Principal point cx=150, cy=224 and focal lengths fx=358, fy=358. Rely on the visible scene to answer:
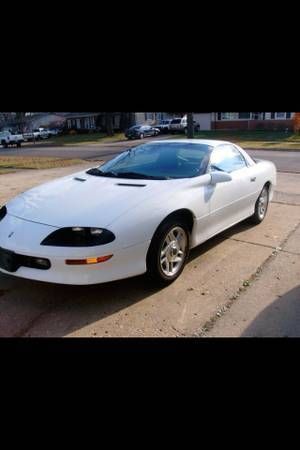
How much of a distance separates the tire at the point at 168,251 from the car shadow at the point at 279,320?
895 mm

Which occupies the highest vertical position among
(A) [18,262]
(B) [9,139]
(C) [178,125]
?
(C) [178,125]

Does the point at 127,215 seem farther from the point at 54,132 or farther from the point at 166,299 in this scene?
the point at 54,132

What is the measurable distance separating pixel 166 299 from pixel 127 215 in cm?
84

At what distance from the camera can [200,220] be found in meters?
3.73

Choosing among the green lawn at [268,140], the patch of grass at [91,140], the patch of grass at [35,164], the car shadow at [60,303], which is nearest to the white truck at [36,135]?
the patch of grass at [91,140]

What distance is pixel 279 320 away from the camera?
289cm

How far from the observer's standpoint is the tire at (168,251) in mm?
3178

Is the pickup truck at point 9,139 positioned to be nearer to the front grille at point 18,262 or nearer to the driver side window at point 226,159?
the driver side window at point 226,159

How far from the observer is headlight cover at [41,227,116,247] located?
286cm

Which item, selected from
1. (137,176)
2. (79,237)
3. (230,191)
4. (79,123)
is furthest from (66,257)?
(79,123)

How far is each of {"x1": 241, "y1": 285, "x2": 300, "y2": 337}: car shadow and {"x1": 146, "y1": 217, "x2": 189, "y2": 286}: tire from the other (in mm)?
895

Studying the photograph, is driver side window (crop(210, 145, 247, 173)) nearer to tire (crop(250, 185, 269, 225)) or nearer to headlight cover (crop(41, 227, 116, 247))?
tire (crop(250, 185, 269, 225))
